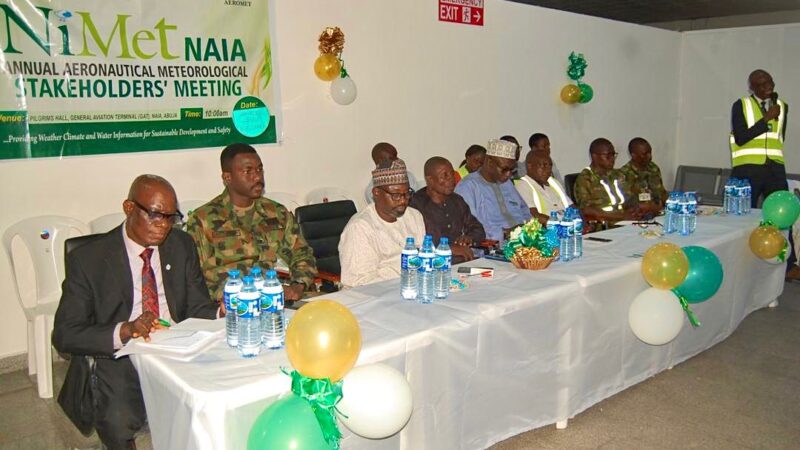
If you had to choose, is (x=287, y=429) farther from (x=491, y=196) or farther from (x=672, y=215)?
(x=672, y=215)

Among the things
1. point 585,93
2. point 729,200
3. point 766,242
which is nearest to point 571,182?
point 729,200

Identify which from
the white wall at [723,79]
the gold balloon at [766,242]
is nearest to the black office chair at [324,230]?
the gold balloon at [766,242]

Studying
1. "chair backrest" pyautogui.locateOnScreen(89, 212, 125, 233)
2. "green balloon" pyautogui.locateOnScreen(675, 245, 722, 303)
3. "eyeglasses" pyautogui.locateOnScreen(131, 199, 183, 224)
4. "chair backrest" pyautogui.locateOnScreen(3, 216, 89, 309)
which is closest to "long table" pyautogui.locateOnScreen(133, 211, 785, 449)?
"green balloon" pyautogui.locateOnScreen(675, 245, 722, 303)

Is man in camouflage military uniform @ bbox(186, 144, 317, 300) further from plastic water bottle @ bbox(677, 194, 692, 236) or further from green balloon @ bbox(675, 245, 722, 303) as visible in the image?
plastic water bottle @ bbox(677, 194, 692, 236)

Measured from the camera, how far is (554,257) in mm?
3555

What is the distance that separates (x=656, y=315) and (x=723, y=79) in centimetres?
752

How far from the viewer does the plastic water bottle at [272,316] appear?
7.63 ft

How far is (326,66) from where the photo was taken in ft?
18.5

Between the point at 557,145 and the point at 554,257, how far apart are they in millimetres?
4890

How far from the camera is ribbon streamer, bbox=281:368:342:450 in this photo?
2.05 m

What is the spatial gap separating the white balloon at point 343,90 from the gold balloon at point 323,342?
12.6ft

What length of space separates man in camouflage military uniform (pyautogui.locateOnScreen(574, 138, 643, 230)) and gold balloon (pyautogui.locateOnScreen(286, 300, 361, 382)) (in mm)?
4016

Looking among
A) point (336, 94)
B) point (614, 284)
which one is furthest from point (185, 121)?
point (614, 284)

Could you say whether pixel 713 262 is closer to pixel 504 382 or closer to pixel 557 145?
pixel 504 382
